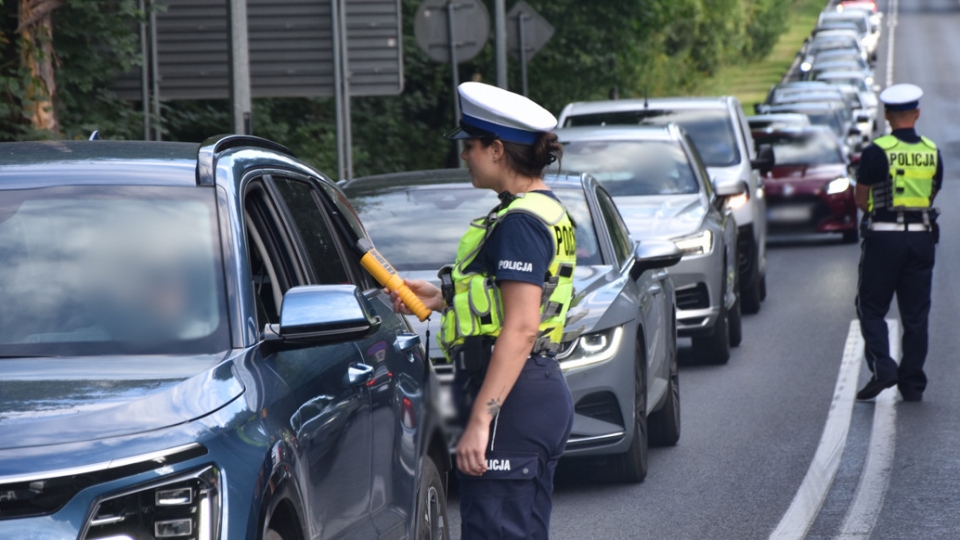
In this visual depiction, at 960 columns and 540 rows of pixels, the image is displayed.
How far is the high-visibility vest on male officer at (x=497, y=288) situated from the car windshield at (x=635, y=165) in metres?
8.81

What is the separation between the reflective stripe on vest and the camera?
1053 centimetres

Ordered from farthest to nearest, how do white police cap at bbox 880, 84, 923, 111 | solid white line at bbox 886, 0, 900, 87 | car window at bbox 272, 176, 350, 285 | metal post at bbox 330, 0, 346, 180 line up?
solid white line at bbox 886, 0, 900, 87
metal post at bbox 330, 0, 346, 180
white police cap at bbox 880, 84, 923, 111
car window at bbox 272, 176, 350, 285

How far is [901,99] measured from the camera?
10.5 metres

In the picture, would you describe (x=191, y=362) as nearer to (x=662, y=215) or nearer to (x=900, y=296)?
(x=900, y=296)

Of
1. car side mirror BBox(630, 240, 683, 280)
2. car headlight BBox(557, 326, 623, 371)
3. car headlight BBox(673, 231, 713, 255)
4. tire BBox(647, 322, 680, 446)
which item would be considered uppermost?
car side mirror BBox(630, 240, 683, 280)

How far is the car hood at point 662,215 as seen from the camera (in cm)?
1257

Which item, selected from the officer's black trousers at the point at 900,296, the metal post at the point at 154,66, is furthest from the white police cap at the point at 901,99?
the metal post at the point at 154,66

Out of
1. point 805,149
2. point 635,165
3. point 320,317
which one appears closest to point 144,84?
point 635,165

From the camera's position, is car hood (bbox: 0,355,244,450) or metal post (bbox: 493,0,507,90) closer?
car hood (bbox: 0,355,244,450)

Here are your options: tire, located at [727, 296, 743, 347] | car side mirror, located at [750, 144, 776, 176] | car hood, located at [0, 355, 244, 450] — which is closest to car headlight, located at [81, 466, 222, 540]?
car hood, located at [0, 355, 244, 450]

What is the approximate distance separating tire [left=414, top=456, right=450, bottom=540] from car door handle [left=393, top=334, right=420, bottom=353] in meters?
0.36

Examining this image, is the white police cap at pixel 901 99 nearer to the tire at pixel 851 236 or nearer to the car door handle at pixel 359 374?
the car door handle at pixel 359 374

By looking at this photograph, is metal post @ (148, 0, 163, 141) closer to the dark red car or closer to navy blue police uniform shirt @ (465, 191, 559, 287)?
the dark red car

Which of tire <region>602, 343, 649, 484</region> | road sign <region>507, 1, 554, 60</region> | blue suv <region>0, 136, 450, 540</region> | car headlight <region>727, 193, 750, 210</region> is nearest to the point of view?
blue suv <region>0, 136, 450, 540</region>
